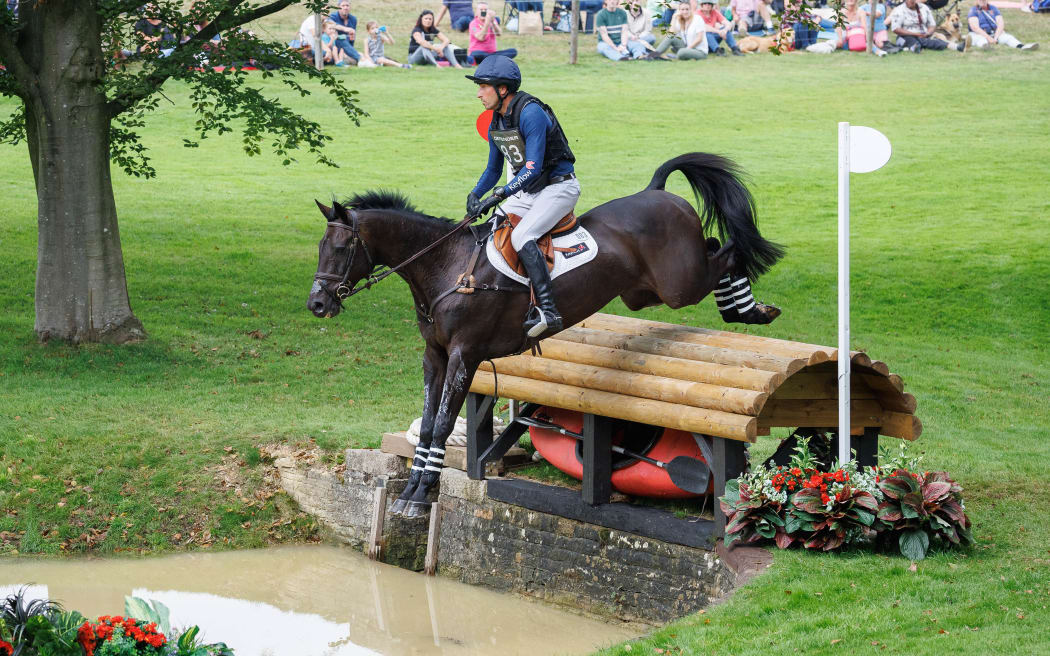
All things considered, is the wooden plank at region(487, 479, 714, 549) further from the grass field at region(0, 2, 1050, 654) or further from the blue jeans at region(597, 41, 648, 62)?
the blue jeans at region(597, 41, 648, 62)

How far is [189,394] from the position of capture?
41.1 feet

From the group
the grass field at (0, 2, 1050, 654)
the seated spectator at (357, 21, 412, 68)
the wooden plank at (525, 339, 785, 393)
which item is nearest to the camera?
the grass field at (0, 2, 1050, 654)

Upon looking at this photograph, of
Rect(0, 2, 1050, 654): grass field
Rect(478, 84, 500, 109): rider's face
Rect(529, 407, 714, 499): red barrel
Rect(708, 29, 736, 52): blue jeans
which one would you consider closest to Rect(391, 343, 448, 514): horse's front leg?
Rect(529, 407, 714, 499): red barrel

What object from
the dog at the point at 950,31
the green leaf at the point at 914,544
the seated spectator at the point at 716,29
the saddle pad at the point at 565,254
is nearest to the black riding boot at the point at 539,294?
the saddle pad at the point at 565,254

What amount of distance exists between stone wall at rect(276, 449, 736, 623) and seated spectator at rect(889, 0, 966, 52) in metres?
24.5

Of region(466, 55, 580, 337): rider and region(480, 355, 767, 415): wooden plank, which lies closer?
region(480, 355, 767, 415): wooden plank

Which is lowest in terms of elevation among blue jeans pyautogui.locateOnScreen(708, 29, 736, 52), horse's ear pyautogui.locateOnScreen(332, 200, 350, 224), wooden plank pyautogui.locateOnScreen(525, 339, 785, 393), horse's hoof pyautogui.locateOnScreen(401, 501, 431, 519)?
horse's hoof pyautogui.locateOnScreen(401, 501, 431, 519)

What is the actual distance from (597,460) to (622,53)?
24.5 metres

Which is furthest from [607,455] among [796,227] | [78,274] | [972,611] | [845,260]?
[796,227]

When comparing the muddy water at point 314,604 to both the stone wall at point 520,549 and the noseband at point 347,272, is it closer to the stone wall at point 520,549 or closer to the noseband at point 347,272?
the stone wall at point 520,549

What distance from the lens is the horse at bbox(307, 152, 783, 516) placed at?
27.7ft

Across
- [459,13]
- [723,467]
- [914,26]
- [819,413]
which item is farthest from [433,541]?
[914,26]

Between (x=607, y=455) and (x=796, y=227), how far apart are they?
12.9m

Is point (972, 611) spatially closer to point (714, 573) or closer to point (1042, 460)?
point (714, 573)
